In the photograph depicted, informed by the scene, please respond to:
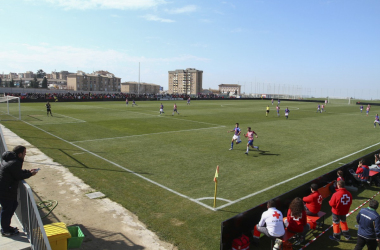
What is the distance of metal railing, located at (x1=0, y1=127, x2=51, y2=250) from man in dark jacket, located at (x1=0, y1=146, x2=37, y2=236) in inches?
7.5

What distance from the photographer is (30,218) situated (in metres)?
5.84

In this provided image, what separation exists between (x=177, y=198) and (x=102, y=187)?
3064mm

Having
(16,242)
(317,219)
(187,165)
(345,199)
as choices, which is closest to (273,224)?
(317,219)

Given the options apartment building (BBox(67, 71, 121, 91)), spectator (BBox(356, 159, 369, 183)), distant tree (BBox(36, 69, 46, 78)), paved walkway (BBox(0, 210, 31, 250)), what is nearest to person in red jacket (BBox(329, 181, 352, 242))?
spectator (BBox(356, 159, 369, 183))

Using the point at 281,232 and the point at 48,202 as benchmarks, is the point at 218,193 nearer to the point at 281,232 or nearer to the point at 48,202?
the point at 281,232

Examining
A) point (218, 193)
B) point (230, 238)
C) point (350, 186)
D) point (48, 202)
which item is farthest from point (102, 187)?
point (350, 186)

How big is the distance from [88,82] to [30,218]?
476 feet

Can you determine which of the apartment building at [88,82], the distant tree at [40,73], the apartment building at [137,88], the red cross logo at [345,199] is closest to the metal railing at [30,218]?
the red cross logo at [345,199]

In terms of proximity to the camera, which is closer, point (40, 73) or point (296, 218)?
Result: point (296, 218)

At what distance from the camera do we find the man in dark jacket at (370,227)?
6.12 metres

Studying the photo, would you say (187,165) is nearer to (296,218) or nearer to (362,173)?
(296,218)

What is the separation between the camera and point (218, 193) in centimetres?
1045

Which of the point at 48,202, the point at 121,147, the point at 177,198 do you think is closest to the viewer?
the point at 48,202

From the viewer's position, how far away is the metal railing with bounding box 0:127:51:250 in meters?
5.05
